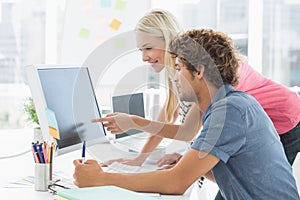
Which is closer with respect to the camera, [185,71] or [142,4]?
[185,71]

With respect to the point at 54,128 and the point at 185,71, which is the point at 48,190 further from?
the point at 185,71

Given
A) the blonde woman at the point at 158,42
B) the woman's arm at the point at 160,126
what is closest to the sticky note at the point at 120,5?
the blonde woman at the point at 158,42

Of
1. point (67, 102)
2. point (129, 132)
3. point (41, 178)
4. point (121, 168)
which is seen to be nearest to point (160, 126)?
point (129, 132)

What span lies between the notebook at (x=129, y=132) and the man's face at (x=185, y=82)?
0.49 metres

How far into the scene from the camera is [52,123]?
146 cm

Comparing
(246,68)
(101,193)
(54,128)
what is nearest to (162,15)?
(246,68)

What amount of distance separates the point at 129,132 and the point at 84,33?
72.2 inches

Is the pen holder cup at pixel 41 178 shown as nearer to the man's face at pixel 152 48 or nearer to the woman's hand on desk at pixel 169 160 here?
the woman's hand on desk at pixel 169 160

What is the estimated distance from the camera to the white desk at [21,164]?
1273 mm

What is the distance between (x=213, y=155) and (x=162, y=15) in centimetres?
79

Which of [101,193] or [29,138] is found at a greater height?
[101,193]

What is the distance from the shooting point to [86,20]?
3648mm

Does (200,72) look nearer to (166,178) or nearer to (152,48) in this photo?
(166,178)

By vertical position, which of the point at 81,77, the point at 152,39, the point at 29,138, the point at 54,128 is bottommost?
the point at 29,138
